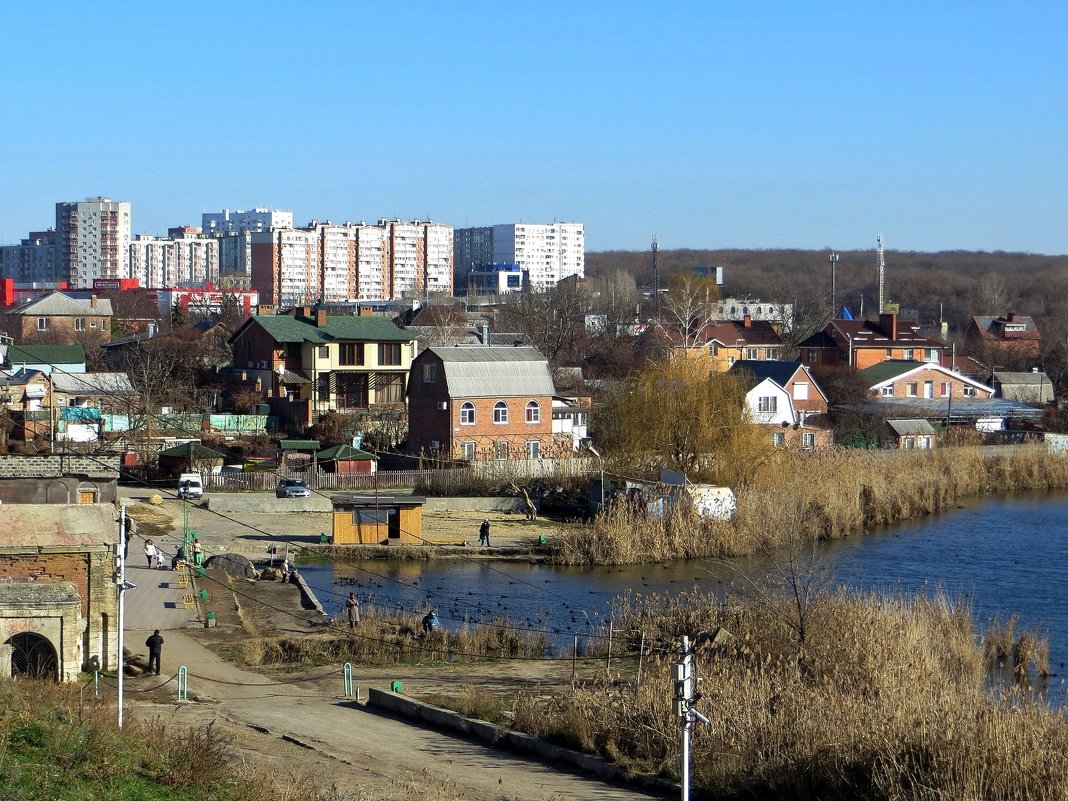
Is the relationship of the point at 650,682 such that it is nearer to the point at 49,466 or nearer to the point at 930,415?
the point at 49,466

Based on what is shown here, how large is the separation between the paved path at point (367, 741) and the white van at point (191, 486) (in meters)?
16.2

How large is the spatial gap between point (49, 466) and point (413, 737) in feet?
36.2

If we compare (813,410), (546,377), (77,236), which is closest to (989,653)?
(546,377)

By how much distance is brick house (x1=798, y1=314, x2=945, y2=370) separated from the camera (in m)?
63.6

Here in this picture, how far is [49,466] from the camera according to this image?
24.1 metres

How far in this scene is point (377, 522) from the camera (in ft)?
105

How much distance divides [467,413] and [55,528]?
73.9 feet

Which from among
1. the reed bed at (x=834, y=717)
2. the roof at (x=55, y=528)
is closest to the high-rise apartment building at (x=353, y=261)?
the roof at (x=55, y=528)

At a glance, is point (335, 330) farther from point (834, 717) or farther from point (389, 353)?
point (834, 717)

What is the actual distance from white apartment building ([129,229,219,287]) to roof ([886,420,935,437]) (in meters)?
113

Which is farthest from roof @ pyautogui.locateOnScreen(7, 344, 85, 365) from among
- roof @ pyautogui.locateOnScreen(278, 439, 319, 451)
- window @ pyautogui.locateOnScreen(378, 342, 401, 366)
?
roof @ pyautogui.locateOnScreen(278, 439, 319, 451)

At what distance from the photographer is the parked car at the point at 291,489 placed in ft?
120

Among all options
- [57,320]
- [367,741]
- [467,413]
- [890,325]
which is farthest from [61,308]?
[367,741]

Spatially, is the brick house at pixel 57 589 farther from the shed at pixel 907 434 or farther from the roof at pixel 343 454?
the shed at pixel 907 434
